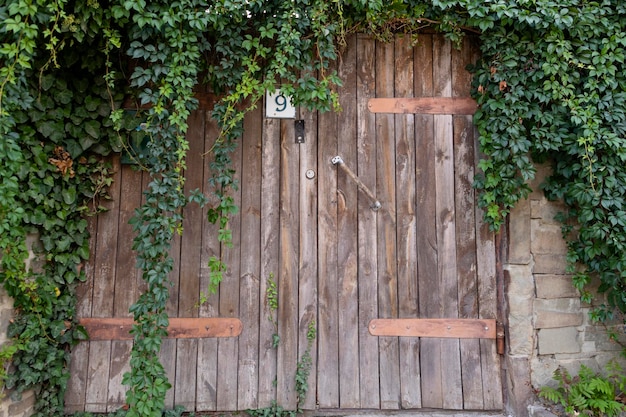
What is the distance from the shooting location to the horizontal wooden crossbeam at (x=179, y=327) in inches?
106

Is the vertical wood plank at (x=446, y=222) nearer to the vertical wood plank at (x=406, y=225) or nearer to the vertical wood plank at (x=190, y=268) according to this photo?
the vertical wood plank at (x=406, y=225)

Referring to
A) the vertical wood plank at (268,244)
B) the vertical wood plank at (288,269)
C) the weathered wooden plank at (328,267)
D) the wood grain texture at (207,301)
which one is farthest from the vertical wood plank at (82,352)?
the weathered wooden plank at (328,267)

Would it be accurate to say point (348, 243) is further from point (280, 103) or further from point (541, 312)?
point (541, 312)

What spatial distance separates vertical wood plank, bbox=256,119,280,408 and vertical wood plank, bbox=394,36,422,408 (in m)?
0.80

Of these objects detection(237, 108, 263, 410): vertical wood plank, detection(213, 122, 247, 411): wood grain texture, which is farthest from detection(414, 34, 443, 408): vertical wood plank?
detection(213, 122, 247, 411): wood grain texture

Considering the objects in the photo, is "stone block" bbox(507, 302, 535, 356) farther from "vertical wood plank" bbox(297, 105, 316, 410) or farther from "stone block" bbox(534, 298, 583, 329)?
"vertical wood plank" bbox(297, 105, 316, 410)

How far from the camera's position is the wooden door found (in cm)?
272

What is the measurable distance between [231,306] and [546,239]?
206 cm

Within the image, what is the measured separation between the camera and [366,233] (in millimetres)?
2832

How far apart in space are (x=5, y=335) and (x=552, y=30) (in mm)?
3534

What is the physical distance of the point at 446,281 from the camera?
9.26 ft

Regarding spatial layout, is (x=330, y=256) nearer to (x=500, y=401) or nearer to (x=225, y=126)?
(x=225, y=126)

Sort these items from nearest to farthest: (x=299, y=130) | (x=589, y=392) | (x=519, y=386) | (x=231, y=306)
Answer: (x=589, y=392), (x=519, y=386), (x=231, y=306), (x=299, y=130)

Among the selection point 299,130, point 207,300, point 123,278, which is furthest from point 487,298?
point 123,278
